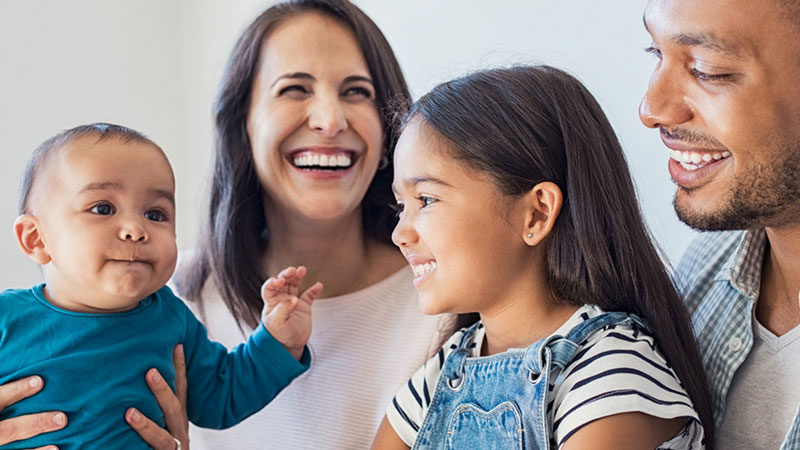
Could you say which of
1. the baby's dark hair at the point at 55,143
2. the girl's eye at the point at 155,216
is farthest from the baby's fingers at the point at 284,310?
the baby's dark hair at the point at 55,143

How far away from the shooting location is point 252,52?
1996 mm

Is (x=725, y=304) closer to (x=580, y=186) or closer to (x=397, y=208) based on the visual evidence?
(x=580, y=186)

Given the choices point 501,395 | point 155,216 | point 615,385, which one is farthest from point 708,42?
point 155,216

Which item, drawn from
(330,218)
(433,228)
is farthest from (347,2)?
(433,228)

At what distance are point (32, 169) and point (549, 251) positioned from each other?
3.00 ft

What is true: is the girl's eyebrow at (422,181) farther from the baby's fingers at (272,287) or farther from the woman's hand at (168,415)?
the woman's hand at (168,415)

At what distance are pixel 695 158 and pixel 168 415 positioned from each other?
1.02 m

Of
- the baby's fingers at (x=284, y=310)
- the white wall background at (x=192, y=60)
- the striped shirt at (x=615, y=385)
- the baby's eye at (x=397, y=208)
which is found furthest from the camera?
the white wall background at (x=192, y=60)

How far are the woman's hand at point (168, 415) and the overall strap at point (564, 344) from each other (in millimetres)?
646

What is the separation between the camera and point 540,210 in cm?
146

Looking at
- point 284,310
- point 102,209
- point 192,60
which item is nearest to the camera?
point 102,209

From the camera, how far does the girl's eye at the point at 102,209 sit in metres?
1.47

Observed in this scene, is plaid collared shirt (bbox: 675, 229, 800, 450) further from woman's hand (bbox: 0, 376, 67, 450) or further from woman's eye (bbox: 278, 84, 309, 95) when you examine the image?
woman's hand (bbox: 0, 376, 67, 450)

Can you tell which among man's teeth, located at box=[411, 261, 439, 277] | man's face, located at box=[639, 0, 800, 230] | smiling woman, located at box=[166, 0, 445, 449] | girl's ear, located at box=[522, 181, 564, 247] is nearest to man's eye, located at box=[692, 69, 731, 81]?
man's face, located at box=[639, 0, 800, 230]
